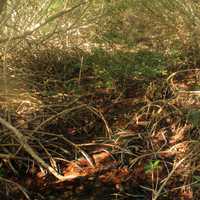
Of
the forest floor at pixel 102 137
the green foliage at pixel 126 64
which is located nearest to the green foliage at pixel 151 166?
the forest floor at pixel 102 137

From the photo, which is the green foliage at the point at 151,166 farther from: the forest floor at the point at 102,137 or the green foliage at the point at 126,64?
the green foliage at the point at 126,64

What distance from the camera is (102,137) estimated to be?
447 centimetres

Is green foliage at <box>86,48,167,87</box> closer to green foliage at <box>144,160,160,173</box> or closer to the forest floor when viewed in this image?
the forest floor

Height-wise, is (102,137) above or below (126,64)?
below

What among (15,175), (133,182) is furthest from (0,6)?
(133,182)

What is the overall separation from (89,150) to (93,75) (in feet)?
4.67

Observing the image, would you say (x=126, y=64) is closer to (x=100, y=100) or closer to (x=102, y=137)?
(x=100, y=100)

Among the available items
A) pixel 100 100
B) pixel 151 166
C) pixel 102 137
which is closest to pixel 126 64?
pixel 100 100

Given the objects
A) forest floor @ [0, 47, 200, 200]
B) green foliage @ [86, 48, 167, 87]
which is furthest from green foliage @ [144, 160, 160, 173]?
green foliage @ [86, 48, 167, 87]

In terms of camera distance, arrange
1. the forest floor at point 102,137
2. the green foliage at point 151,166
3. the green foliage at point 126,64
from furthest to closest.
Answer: the green foliage at point 126,64 → the green foliage at point 151,166 → the forest floor at point 102,137

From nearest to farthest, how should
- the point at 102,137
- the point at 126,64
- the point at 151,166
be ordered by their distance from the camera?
the point at 151,166
the point at 102,137
the point at 126,64

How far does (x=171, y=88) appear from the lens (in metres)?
4.87

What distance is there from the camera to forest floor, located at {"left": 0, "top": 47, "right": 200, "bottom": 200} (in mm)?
3797

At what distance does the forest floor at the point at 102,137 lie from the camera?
380 centimetres
